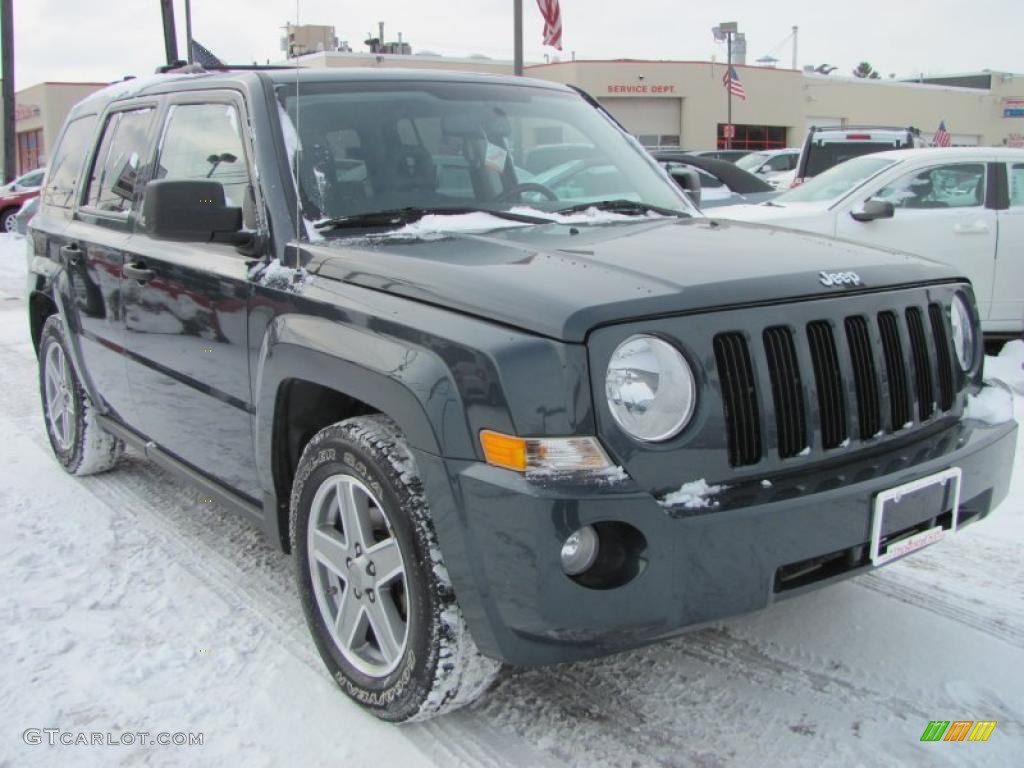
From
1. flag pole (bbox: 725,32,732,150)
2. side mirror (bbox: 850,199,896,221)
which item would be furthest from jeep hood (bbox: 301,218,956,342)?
flag pole (bbox: 725,32,732,150)

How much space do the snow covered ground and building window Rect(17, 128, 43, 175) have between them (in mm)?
48345

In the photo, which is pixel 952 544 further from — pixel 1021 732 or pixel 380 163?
pixel 380 163

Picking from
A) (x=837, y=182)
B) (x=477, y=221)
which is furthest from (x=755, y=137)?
(x=477, y=221)

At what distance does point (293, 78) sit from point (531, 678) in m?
2.16

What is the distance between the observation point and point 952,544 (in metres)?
3.98

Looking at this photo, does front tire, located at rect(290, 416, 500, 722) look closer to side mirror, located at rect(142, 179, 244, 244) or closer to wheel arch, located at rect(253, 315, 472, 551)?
wheel arch, located at rect(253, 315, 472, 551)

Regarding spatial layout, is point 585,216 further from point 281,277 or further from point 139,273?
point 139,273

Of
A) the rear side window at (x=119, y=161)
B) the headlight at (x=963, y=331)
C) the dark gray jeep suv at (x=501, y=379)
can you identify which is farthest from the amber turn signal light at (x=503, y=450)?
the rear side window at (x=119, y=161)

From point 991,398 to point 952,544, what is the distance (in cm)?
110

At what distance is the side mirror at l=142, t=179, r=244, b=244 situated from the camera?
9.89 feet

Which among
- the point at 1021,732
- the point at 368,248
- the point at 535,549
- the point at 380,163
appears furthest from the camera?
the point at 380,163

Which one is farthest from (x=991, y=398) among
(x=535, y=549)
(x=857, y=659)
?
(x=535, y=549)

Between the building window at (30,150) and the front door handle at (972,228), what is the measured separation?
46.5 metres

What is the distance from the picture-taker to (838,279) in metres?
2.66
